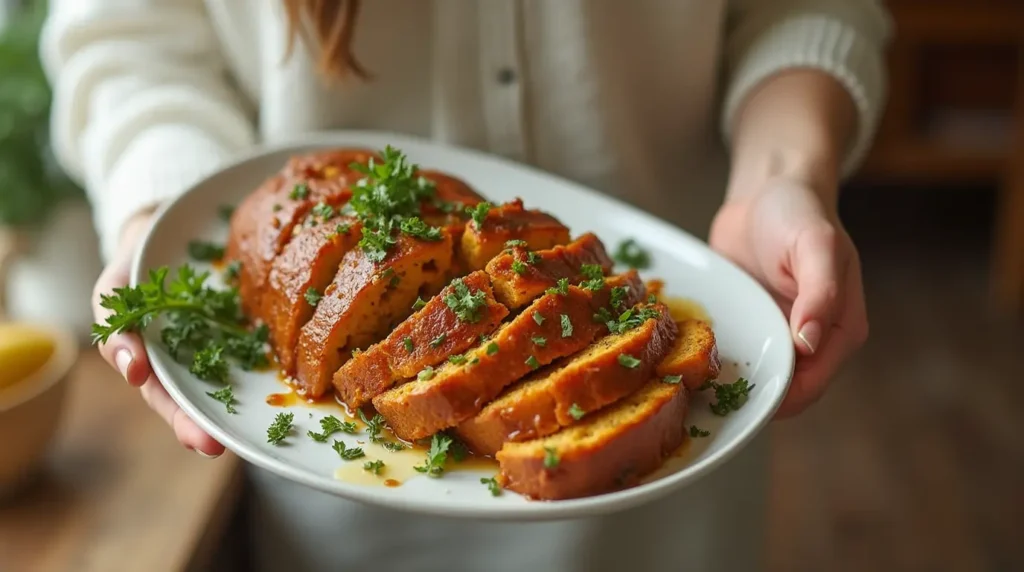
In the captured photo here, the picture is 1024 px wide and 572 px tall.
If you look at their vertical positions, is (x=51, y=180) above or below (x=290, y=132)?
below

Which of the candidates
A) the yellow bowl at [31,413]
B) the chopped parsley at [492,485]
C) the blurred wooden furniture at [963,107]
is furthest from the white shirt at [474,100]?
the blurred wooden furniture at [963,107]

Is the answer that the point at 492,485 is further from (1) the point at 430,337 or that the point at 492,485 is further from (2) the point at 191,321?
(2) the point at 191,321

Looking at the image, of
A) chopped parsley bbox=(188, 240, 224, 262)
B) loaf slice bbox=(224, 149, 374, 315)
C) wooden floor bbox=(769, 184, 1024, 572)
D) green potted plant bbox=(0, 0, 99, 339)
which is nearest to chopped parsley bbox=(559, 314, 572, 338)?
loaf slice bbox=(224, 149, 374, 315)

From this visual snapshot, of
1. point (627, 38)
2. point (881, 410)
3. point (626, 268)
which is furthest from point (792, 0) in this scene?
point (881, 410)

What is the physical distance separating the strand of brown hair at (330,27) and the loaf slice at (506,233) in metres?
0.52

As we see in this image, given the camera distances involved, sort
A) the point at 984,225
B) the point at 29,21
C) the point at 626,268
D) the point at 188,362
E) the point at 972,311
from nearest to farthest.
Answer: the point at 188,362
the point at 626,268
the point at 29,21
the point at 972,311
the point at 984,225

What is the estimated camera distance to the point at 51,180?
9.67 ft

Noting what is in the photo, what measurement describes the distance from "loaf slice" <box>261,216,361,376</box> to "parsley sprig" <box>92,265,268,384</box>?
52mm

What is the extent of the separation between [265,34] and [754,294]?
127 centimetres

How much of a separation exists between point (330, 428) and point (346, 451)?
3.5 inches

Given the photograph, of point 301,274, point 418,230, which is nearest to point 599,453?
point 418,230

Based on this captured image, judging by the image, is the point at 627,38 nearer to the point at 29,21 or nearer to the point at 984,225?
the point at 29,21

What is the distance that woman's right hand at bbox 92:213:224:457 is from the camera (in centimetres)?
168

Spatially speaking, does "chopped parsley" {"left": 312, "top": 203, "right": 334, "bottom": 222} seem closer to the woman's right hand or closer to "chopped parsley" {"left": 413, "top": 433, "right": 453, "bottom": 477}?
the woman's right hand
